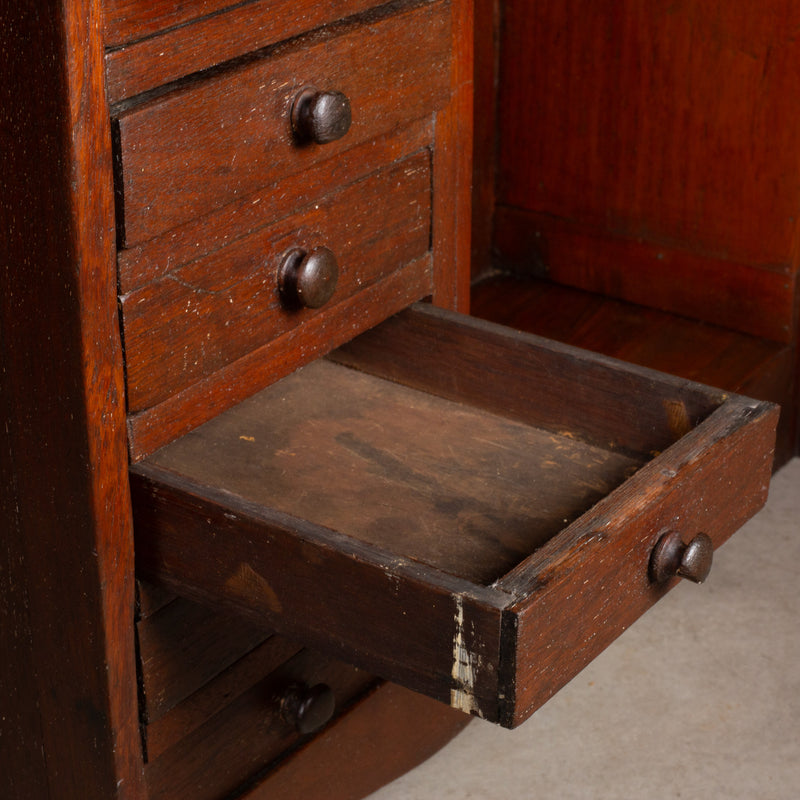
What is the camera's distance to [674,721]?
161 centimetres

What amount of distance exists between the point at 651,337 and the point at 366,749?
726mm

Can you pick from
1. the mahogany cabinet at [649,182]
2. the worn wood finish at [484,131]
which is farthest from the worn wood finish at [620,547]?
the worn wood finish at [484,131]

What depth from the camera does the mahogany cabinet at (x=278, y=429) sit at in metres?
1.00

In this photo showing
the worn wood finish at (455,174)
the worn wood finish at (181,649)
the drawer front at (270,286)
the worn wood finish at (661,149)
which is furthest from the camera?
the worn wood finish at (661,149)

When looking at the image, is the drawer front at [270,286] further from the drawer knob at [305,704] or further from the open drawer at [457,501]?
the drawer knob at [305,704]

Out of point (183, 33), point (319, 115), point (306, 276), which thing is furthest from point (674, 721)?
point (183, 33)

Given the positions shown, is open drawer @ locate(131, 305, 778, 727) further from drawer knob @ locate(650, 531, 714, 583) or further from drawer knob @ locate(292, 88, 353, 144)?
drawer knob @ locate(292, 88, 353, 144)

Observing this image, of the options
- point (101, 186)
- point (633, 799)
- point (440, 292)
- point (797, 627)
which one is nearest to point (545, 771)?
point (633, 799)

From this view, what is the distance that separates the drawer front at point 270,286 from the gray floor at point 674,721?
51 cm

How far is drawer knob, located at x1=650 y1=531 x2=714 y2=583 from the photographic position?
110 cm

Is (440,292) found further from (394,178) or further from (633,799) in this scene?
(633,799)

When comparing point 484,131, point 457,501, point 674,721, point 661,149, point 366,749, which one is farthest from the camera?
point 484,131

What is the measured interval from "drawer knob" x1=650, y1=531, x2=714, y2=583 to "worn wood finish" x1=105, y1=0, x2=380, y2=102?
473mm

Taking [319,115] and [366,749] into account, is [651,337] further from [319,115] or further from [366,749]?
[319,115]
